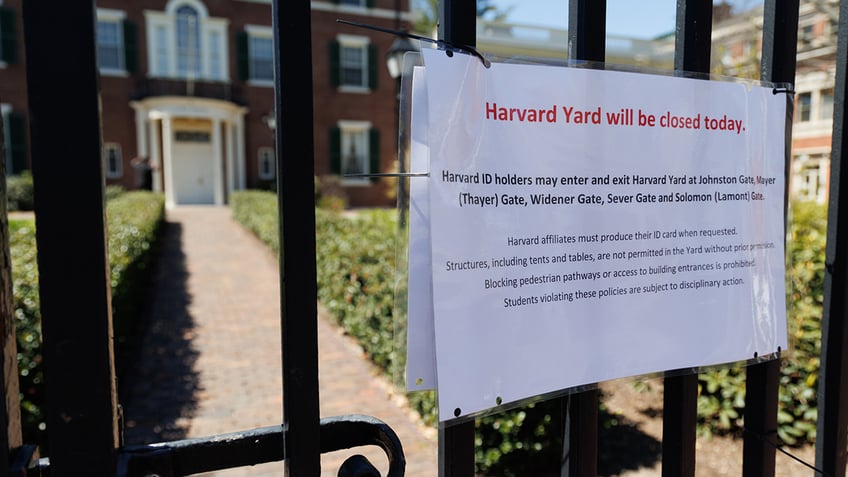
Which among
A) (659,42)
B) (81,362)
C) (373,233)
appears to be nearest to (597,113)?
(81,362)

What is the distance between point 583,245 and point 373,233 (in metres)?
6.44

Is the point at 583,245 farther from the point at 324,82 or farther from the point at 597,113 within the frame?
the point at 324,82

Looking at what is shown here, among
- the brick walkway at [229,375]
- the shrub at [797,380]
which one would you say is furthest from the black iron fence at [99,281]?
the shrub at [797,380]

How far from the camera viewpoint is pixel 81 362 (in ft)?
2.90

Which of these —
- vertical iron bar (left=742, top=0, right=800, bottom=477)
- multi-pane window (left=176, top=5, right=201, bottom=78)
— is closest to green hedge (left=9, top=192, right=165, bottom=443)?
vertical iron bar (left=742, top=0, right=800, bottom=477)

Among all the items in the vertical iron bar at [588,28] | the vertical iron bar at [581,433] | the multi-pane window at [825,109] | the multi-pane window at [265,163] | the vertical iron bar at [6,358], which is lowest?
the vertical iron bar at [581,433]

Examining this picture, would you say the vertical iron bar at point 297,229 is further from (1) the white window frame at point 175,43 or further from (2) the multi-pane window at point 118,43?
(2) the multi-pane window at point 118,43

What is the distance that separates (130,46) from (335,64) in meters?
8.07

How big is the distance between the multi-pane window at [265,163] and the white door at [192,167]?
77.0 inches

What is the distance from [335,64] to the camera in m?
25.7

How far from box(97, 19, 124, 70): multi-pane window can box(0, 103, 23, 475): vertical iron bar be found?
84.8 feet

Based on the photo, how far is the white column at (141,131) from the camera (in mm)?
23484

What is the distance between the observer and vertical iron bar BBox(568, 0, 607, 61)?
1235 mm

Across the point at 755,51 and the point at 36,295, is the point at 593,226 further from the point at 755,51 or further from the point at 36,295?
the point at 755,51
